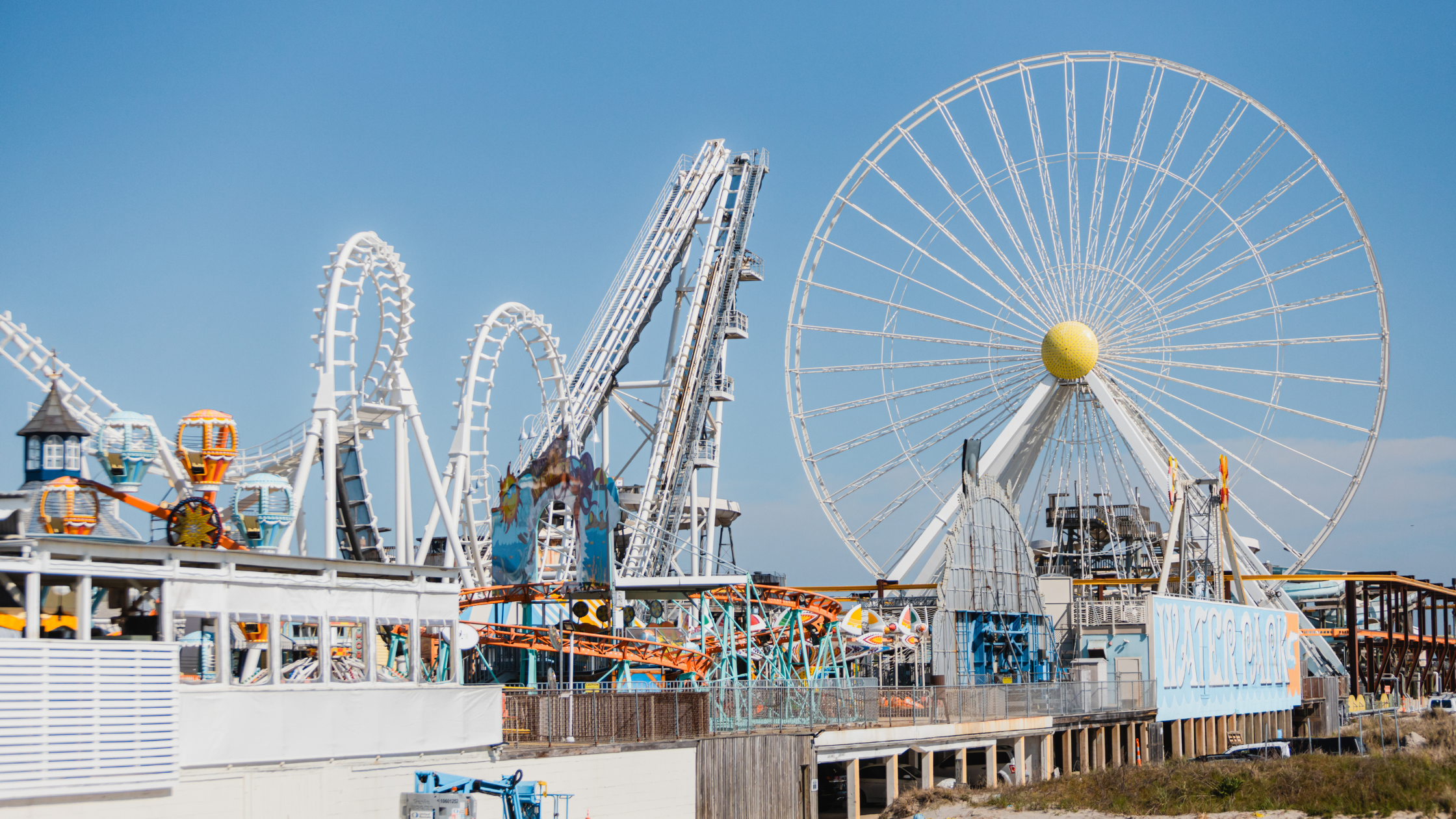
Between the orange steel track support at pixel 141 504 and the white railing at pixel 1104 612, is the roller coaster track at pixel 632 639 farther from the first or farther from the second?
the white railing at pixel 1104 612

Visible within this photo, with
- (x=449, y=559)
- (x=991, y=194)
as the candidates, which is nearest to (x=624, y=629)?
(x=449, y=559)

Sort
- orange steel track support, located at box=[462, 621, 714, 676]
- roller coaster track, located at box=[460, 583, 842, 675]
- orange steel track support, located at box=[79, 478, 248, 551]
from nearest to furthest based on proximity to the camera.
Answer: orange steel track support, located at box=[79, 478, 248, 551], orange steel track support, located at box=[462, 621, 714, 676], roller coaster track, located at box=[460, 583, 842, 675]

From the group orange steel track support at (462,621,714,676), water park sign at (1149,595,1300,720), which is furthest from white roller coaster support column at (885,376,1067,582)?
orange steel track support at (462,621,714,676)

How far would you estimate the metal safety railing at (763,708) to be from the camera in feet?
82.7

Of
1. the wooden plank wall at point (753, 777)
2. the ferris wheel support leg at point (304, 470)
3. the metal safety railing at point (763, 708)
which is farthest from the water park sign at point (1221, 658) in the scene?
the ferris wheel support leg at point (304, 470)

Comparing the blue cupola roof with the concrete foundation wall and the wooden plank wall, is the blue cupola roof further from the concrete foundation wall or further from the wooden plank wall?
the wooden plank wall

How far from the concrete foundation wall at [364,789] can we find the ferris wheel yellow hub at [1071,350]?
29829 mm

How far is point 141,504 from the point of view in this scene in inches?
1010

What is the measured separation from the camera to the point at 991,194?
53562mm

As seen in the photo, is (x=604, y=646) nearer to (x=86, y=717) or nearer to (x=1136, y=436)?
(x=86, y=717)

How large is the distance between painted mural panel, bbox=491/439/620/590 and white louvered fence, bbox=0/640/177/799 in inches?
626

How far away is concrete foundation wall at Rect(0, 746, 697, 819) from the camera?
1898 centimetres

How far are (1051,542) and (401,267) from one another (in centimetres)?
3798

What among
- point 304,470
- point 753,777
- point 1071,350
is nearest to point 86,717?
point 753,777
